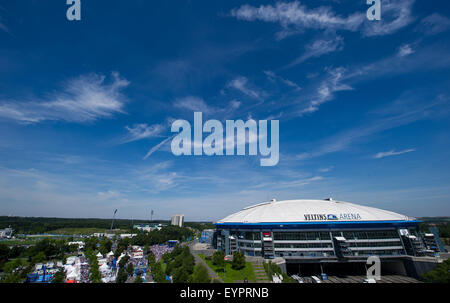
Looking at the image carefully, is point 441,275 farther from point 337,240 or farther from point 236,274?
point 236,274

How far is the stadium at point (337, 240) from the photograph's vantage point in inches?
1957

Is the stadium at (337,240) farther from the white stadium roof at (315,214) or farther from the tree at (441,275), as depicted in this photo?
the tree at (441,275)

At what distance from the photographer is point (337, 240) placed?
50.7 m

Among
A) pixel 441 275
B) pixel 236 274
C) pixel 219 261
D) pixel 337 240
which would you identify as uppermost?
pixel 337 240

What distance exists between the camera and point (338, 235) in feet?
173

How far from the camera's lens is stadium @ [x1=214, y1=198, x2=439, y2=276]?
49719mm

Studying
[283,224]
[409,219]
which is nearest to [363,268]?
[409,219]

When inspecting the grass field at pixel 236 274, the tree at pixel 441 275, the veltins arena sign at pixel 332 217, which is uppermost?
the veltins arena sign at pixel 332 217

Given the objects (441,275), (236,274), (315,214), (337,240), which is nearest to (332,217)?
(315,214)

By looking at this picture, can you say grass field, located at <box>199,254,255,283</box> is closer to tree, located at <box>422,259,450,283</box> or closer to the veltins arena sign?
the veltins arena sign

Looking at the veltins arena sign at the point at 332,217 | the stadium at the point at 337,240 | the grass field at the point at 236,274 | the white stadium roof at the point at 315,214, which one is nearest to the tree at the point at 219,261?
the grass field at the point at 236,274
